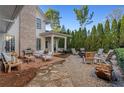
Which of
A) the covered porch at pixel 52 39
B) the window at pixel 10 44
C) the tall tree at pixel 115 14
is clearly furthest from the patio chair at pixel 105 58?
the window at pixel 10 44

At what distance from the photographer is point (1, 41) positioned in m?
9.20

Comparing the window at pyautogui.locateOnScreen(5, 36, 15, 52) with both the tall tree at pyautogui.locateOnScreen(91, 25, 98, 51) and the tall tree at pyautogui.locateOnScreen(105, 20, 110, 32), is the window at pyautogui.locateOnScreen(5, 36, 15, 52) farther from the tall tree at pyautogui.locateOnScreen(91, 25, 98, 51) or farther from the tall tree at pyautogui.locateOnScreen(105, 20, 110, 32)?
the tall tree at pyautogui.locateOnScreen(105, 20, 110, 32)

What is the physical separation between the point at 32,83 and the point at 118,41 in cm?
356

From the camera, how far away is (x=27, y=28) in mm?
10188

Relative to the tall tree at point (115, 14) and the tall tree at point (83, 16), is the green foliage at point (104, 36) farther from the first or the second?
the tall tree at point (83, 16)

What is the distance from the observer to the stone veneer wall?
9.64 meters

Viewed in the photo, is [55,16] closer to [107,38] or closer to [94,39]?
[94,39]

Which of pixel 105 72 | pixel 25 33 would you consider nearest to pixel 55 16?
pixel 25 33

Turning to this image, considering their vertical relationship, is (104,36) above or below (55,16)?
below

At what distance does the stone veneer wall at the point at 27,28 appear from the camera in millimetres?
9641

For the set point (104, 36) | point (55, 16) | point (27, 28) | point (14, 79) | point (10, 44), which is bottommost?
point (14, 79)

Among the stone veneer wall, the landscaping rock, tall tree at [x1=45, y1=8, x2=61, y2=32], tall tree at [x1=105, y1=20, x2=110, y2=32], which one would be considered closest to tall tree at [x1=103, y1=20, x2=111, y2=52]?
tall tree at [x1=105, y1=20, x2=110, y2=32]
